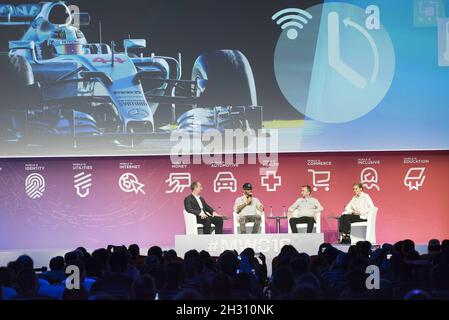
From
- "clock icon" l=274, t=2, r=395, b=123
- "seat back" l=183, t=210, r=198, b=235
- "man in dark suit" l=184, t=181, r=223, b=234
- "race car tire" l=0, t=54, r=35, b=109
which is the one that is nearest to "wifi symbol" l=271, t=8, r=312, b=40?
"clock icon" l=274, t=2, r=395, b=123

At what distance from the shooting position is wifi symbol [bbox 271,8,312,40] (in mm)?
11172

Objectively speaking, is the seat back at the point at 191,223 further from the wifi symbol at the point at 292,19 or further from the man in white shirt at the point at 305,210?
the wifi symbol at the point at 292,19

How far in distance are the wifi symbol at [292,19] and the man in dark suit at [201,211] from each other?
269 cm

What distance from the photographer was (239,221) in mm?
10805

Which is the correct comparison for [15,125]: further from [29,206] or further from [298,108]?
[298,108]

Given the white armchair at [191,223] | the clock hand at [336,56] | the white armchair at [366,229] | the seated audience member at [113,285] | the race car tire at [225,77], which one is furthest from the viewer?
the race car tire at [225,77]

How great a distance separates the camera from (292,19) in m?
11.2

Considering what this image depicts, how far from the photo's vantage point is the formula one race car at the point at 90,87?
37.1 feet

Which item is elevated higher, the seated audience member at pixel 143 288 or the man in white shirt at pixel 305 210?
the man in white shirt at pixel 305 210

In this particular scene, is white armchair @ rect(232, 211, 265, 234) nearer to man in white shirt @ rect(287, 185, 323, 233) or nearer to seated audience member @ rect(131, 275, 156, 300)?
man in white shirt @ rect(287, 185, 323, 233)

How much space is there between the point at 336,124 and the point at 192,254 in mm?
5261

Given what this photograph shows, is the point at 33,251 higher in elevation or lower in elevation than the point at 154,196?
lower

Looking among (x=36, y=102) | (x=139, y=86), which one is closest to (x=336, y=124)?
(x=139, y=86)

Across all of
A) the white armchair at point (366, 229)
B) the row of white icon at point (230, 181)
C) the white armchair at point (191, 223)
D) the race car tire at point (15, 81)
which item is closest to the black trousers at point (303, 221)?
the white armchair at point (366, 229)
